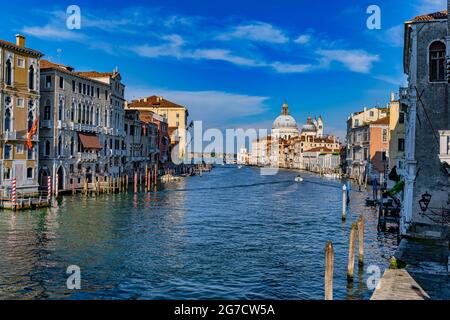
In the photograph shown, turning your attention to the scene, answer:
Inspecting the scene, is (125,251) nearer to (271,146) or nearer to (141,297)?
(141,297)

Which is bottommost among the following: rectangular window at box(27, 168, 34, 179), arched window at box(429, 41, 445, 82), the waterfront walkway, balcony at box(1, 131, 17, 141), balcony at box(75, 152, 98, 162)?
the waterfront walkway

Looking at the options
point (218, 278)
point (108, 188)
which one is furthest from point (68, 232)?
point (108, 188)

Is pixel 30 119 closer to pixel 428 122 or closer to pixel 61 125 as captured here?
pixel 61 125

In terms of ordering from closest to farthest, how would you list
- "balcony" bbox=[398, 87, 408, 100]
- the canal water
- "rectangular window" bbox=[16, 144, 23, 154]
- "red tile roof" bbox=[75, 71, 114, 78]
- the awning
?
the canal water, "balcony" bbox=[398, 87, 408, 100], "rectangular window" bbox=[16, 144, 23, 154], the awning, "red tile roof" bbox=[75, 71, 114, 78]

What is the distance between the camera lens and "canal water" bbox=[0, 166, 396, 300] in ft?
46.7

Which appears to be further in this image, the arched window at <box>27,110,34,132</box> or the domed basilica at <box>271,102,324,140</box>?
the domed basilica at <box>271,102,324,140</box>

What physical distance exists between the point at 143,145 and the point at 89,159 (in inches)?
714

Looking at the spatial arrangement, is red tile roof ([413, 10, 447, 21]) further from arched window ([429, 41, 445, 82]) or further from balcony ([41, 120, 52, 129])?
balcony ([41, 120, 52, 129])

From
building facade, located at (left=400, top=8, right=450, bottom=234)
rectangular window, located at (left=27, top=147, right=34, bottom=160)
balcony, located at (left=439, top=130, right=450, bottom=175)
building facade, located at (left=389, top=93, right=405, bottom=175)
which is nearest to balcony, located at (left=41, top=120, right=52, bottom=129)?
rectangular window, located at (left=27, top=147, right=34, bottom=160)

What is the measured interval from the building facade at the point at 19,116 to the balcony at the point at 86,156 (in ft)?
20.1

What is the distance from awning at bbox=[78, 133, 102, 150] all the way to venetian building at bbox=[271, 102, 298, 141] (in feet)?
472
